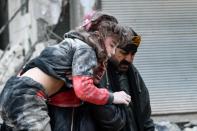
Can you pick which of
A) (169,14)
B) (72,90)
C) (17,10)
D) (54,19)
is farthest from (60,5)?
(72,90)

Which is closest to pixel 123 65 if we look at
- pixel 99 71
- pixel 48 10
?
pixel 99 71

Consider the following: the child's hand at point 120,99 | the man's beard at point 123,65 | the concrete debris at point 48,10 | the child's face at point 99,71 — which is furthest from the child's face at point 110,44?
the concrete debris at point 48,10

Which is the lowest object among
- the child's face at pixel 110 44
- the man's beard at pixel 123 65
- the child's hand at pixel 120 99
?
the child's hand at pixel 120 99

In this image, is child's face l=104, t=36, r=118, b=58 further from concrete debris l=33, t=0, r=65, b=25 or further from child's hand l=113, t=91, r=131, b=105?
concrete debris l=33, t=0, r=65, b=25

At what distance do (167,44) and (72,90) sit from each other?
3828 mm

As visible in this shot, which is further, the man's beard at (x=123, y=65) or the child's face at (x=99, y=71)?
the man's beard at (x=123, y=65)

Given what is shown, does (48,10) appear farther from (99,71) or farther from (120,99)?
(120,99)

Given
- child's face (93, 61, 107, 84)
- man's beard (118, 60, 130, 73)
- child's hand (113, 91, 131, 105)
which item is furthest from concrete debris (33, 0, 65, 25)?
child's hand (113, 91, 131, 105)

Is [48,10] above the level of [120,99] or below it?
above

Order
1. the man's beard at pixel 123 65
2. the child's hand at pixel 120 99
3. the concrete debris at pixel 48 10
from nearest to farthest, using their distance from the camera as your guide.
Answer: the child's hand at pixel 120 99 < the man's beard at pixel 123 65 < the concrete debris at pixel 48 10

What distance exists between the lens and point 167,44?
7.21 metres

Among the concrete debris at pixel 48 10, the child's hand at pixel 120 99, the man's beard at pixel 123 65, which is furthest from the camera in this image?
the concrete debris at pixel 48 10

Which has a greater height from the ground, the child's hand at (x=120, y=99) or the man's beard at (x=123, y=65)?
the man's beard at (x=123, y=65)

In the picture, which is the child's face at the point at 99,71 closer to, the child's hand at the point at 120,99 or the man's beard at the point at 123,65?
the child's hand at the point at 120,99
